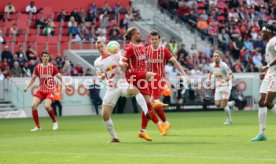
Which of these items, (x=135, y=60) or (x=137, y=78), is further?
(x=135, y=60)

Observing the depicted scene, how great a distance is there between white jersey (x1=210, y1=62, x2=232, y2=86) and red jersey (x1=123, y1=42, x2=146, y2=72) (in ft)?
31.8

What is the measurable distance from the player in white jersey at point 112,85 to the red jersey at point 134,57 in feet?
0.86

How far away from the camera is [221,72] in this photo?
1121 inches

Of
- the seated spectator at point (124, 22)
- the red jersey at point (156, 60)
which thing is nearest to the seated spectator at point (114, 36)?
→ the seated spectator at point (124, 22)

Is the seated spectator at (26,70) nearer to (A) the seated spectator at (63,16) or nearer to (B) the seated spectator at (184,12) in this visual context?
(A) the seated spectator at (63,16)

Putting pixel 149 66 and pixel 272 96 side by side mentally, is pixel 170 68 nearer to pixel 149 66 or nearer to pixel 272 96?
pixel 149 66

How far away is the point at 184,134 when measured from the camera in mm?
21531

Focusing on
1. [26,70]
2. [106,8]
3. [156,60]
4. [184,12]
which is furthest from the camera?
[184,12]

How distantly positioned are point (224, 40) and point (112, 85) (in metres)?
29.7

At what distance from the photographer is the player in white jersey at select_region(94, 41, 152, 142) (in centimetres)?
1842

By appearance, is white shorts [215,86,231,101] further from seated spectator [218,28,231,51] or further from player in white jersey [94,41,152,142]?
seated spectator [218,28,231,51]

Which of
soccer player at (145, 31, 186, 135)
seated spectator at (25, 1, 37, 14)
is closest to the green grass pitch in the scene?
soccer player at (145, 31, 186, 135)

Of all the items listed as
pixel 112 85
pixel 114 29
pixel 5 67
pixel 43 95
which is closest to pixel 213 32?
pixel 114 29

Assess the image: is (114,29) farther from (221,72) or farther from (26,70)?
(221,72)
